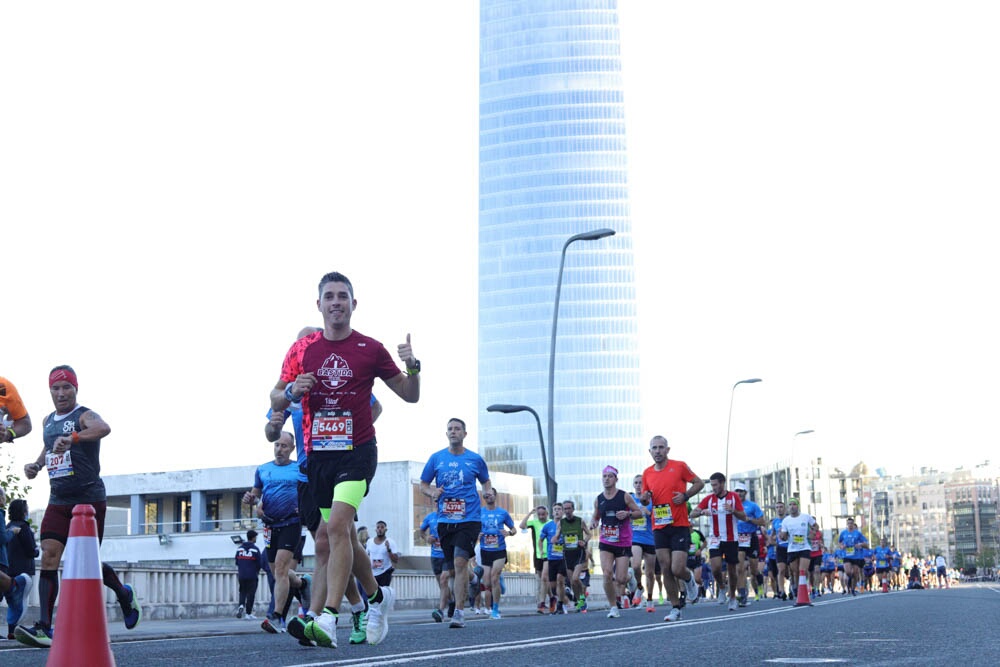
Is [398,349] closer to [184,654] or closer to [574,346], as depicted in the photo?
[184,654]

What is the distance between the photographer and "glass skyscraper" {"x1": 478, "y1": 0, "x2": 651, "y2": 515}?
177875 millimetres

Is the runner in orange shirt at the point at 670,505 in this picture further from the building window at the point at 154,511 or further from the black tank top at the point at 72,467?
the building window at the point at 154,511

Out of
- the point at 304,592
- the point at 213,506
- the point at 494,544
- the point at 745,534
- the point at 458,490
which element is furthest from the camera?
the point at 213,506

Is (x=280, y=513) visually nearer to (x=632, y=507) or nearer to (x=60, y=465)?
(x=60, y=465)

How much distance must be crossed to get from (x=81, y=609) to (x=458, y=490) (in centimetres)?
975

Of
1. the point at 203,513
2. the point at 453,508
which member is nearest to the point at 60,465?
the point at 453,508

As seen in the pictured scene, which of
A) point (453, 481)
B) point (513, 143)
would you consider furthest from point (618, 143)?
point (453, 481)

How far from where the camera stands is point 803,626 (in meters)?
10.3

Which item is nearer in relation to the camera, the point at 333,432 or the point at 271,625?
the point at 333,432

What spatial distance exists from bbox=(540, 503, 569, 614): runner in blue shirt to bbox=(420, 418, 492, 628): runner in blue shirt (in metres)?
6.60

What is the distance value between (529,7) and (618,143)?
26625 millimetres

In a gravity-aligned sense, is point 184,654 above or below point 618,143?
below

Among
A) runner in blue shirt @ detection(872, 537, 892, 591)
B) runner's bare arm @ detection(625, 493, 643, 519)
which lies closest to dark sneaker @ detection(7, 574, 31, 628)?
runner's bare arm @ detection(625, 493, 643, 519)

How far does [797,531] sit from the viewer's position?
24.6m
